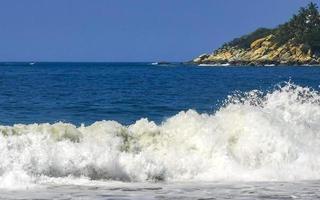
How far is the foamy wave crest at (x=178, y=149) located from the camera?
17050 millimetres

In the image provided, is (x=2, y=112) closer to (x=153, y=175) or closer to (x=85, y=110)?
(x=85, y=110)

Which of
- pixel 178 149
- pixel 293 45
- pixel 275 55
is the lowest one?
pixel 178 149

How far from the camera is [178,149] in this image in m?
19.7

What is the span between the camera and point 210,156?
1927 centimetres

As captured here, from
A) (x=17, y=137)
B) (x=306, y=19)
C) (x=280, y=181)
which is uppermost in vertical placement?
(x=306, y=19)

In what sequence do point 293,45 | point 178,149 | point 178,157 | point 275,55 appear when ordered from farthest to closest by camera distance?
1. point 293,45
2. point 275,55
3. point 178,149
4. point 178,157

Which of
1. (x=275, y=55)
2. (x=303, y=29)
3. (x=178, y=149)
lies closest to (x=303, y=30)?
(x=303, y=29)

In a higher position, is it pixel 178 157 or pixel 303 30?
pixel 303 30

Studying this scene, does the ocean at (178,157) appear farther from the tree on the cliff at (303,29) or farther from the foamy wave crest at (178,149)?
the tree on the cliff at (303,29)

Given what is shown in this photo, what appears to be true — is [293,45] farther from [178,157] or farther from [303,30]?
[178,157]

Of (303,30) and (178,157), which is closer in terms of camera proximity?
(178,157)

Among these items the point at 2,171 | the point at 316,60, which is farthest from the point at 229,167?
the point at 316,60

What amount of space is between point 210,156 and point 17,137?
5.24m

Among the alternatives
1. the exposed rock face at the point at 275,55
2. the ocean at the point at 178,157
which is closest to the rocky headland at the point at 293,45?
the exposed rock face at the point at 275,55
